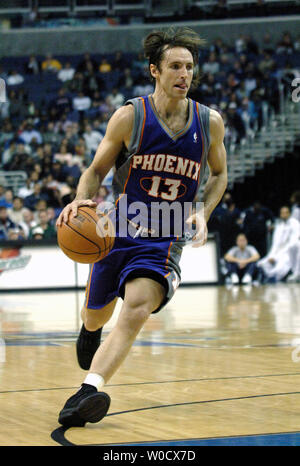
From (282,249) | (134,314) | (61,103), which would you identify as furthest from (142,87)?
(134,314)

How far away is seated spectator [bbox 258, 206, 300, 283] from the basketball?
12.3 m

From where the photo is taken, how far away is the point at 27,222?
14.9 meters

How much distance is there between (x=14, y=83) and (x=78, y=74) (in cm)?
202

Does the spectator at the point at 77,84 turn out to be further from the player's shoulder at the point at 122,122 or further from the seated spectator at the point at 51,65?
the player's shoulder at the point at 122,122

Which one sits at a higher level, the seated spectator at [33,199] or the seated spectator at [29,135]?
the seated spectator at [29,135]

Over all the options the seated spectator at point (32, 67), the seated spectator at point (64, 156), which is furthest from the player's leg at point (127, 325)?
the seated spectator at point (32, 67)

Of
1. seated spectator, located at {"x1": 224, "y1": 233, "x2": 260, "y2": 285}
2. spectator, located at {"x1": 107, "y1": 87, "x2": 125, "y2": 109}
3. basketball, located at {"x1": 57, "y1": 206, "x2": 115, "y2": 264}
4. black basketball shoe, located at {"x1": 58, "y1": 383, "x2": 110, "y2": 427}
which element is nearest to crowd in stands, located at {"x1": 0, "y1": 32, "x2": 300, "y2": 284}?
spectator, located at {"x1": 107, "y1": 87, "x2": 125, "y2": 109}

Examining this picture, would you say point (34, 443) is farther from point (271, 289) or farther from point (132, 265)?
point (271, 289)

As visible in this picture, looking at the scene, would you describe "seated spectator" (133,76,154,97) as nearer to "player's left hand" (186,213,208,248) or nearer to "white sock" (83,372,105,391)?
"player's left hand" (186,213,208,248)

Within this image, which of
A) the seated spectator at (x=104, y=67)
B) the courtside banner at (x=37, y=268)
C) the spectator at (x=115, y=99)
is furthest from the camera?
the seated spectator at (x=104, y=67)

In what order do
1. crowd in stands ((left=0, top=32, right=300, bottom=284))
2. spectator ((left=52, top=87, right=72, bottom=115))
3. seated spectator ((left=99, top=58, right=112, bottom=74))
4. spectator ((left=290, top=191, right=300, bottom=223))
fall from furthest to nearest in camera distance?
1. seated spectator ((left=99, top=58, right=112, bottom=74))
2. spectator ((left=52, top=87, right=72, bottom=115))
3. spectator ((left=290, top=191, right=300, bottom=223))
4. crowd in stands ((left=0, top=32, right=300, bottom=284))

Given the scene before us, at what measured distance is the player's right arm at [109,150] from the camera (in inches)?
169

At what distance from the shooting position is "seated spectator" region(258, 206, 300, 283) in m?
16.1

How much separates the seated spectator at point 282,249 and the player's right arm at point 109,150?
12.0 metres
